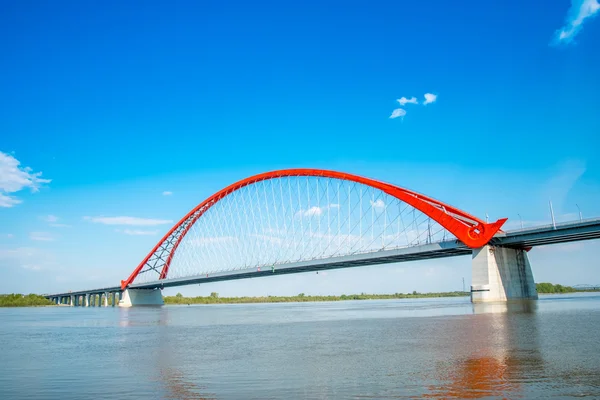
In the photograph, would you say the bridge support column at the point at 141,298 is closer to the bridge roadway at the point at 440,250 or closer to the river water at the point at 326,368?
the bridge roadway at the point at 440,250

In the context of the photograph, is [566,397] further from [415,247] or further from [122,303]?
[122,303]

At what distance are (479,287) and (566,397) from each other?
37.3 meters

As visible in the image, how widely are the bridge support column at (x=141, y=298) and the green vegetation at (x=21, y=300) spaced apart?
34.5 metres

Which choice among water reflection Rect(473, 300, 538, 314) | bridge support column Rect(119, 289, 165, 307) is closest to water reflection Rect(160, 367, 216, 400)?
water reflection Rect(473, 300, 538, 314)

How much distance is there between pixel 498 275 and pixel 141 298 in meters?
73.1

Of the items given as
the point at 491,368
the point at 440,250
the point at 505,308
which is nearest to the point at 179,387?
the point at 491,368

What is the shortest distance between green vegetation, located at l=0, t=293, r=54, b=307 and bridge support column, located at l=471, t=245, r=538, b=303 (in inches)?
4190

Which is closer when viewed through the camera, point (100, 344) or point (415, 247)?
point (100, 344)

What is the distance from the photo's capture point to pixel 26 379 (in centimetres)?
1034

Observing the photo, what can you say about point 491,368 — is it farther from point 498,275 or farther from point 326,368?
point 498,275

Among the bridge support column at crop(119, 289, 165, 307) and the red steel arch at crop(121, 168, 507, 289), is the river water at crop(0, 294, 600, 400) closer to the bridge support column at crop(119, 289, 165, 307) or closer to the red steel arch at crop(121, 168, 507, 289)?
the red steel arch at crop(121, 168, 507, 289)

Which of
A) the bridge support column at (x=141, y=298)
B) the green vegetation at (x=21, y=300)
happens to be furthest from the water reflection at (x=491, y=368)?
the green vegetation at (x=21, y=300)

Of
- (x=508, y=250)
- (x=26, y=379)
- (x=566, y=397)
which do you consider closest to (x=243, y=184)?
(x=508, y=250)

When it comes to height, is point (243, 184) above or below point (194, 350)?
above
